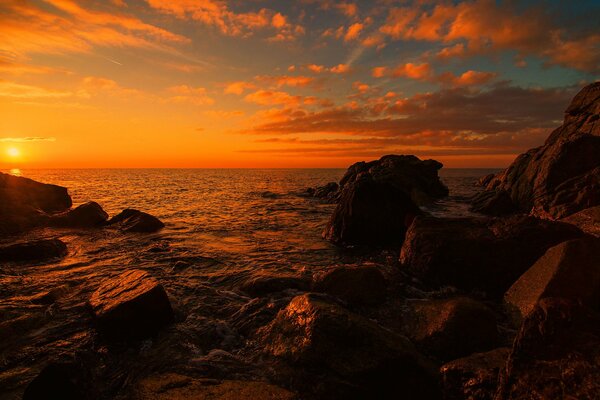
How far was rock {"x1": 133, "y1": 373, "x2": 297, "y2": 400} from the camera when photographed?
13.9 ft

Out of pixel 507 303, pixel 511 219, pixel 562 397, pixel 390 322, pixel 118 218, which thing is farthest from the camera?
pixel 118 218

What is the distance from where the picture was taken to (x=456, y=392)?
4141 millimetres

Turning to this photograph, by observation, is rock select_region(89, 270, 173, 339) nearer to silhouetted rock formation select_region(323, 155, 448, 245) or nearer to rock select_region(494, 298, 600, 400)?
rock select_region(494, 298, 600, 400)

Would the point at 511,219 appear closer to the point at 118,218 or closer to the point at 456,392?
the point at 456,392

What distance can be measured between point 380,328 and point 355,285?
8.63 feet

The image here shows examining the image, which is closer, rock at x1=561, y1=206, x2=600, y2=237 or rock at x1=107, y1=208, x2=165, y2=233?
rock at x1=561, y1=206, x2=600, y2=237

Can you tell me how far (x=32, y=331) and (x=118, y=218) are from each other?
1391 cm

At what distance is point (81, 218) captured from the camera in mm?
18688

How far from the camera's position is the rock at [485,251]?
7.96 metres

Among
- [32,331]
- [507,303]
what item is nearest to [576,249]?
[507,303]

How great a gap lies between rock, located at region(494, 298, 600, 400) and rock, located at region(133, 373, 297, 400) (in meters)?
2.77

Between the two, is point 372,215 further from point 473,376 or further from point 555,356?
point 555,356

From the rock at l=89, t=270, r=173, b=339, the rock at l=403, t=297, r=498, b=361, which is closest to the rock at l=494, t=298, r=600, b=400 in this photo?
the rock at l=403, t=297, r=498, b=361

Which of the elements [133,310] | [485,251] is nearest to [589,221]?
[485,251]
